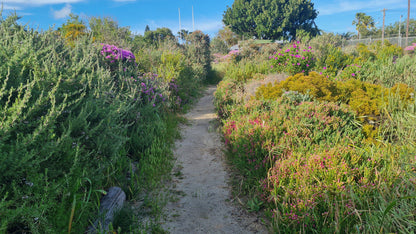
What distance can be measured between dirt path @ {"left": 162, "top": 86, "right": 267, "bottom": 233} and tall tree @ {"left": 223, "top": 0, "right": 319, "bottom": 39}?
3158 cm

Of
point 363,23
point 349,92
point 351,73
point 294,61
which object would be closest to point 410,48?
point 351,73

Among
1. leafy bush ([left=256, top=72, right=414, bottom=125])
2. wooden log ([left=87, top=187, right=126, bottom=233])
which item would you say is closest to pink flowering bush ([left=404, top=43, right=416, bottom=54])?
leafy bush ([left=256, top=72, right=414, bottom=125])

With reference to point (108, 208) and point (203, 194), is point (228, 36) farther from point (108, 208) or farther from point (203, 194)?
point (108, 208)

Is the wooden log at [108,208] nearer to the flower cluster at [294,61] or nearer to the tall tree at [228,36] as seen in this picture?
the flower cluster at [294,61]

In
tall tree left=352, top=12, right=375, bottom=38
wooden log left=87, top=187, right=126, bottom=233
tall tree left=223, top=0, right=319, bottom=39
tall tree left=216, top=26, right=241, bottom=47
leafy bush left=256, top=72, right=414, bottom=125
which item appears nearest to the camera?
wooden log left=87, top=187, right=126, bottom=233

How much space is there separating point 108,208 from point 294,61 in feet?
30.2

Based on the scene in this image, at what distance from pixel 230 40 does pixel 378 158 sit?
46384 millimetres

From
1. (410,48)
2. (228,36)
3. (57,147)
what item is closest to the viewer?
(57,147)

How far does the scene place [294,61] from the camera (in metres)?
10.3

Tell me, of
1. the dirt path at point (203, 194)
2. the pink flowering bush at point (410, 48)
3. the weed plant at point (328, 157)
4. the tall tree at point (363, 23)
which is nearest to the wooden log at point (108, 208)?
the dirt path at point (203, 194)

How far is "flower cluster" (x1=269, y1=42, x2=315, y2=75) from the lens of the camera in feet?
33.9

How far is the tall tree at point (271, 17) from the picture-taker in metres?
34.2

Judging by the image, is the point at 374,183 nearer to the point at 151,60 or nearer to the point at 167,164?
the point at 167,164

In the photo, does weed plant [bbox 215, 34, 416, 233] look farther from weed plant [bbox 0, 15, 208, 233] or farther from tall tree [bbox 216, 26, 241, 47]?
tall tree [bbox 216, 26, 241, 47]
